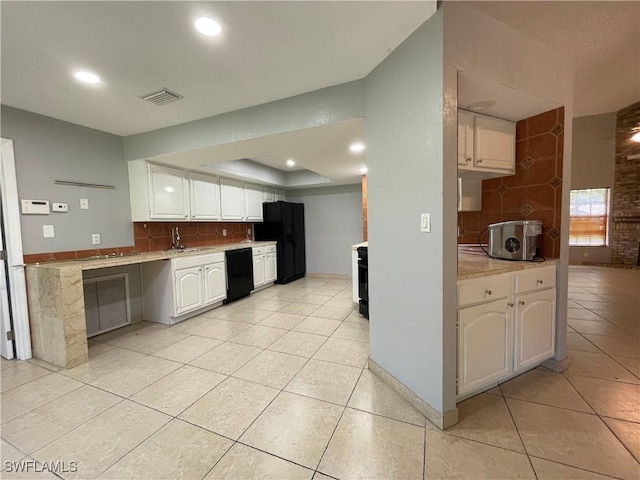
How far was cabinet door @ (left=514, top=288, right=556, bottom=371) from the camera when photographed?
1895mm

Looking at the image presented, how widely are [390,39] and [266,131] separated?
129 cm

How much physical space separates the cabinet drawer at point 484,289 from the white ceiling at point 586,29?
162 cm

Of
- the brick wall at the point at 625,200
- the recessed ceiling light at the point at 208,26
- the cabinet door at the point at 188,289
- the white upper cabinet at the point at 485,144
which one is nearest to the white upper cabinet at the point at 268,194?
the cabinet door at the point at 188,289

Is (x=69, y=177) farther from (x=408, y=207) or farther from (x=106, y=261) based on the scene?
(x=408, y=207)

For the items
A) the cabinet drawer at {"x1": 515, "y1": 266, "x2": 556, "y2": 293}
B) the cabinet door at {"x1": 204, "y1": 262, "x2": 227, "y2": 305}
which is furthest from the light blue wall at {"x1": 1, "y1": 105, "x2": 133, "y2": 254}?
the cabinet drawer at {"x1": 515, "y1": 266, "x2": 556, "y2": 293}

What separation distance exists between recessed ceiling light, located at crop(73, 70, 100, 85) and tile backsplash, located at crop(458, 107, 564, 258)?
351cm

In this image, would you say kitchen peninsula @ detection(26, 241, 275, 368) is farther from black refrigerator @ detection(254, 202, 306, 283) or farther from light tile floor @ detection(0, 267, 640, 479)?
black refrigerator @ detection(254, 202, 306, 283)

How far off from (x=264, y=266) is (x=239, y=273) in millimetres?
789

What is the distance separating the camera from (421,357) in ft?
5.51

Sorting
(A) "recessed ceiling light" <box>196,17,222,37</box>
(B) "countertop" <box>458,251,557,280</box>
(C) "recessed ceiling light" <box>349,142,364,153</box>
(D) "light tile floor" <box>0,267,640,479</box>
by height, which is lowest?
(D) "light tile floor" <box>0,267,640,479</box>

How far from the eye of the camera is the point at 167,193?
3547mm

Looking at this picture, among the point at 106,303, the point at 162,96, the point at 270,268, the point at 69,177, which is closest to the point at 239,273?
the point at 270,268

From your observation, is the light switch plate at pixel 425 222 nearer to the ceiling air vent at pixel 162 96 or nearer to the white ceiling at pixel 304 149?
the white ceiling at pixel 304 149

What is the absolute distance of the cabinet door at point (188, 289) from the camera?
3.36 meters
